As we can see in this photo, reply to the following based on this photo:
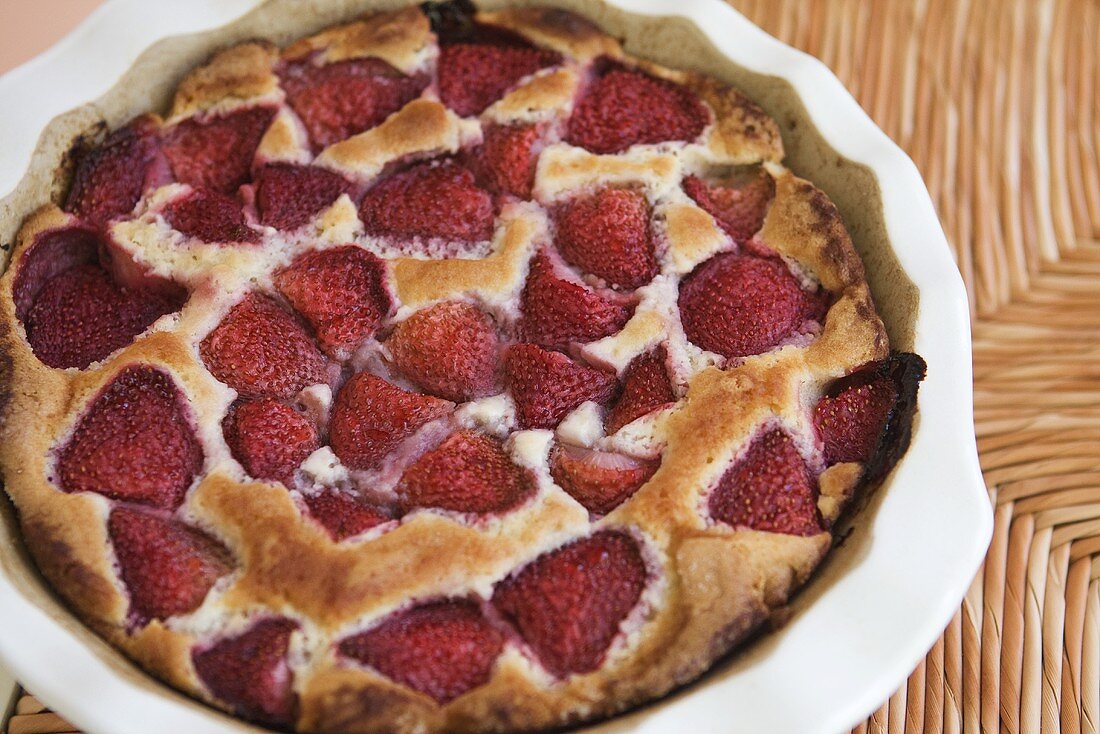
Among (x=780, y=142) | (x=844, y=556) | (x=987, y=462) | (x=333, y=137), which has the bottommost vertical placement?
(x=987, y=462)

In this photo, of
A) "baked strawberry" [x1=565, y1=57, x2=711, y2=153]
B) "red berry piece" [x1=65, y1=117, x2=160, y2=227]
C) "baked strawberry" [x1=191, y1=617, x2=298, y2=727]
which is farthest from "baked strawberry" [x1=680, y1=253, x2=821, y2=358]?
"red berry piece" [x1=65, y1=117, x2=160, y2=227]

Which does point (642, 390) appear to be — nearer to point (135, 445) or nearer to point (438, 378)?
point (438, 378)

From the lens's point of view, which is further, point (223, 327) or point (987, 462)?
point (987, 462)

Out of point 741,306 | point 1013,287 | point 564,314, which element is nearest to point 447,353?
point 564,314

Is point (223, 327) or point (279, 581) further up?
point (223, 327)

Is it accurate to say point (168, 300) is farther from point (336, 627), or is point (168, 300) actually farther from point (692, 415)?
point (692, 415)

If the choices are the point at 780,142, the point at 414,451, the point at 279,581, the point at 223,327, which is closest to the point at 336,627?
the point at 279,581

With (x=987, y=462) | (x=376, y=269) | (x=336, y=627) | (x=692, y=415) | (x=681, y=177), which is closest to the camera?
(x=336, y=627)
